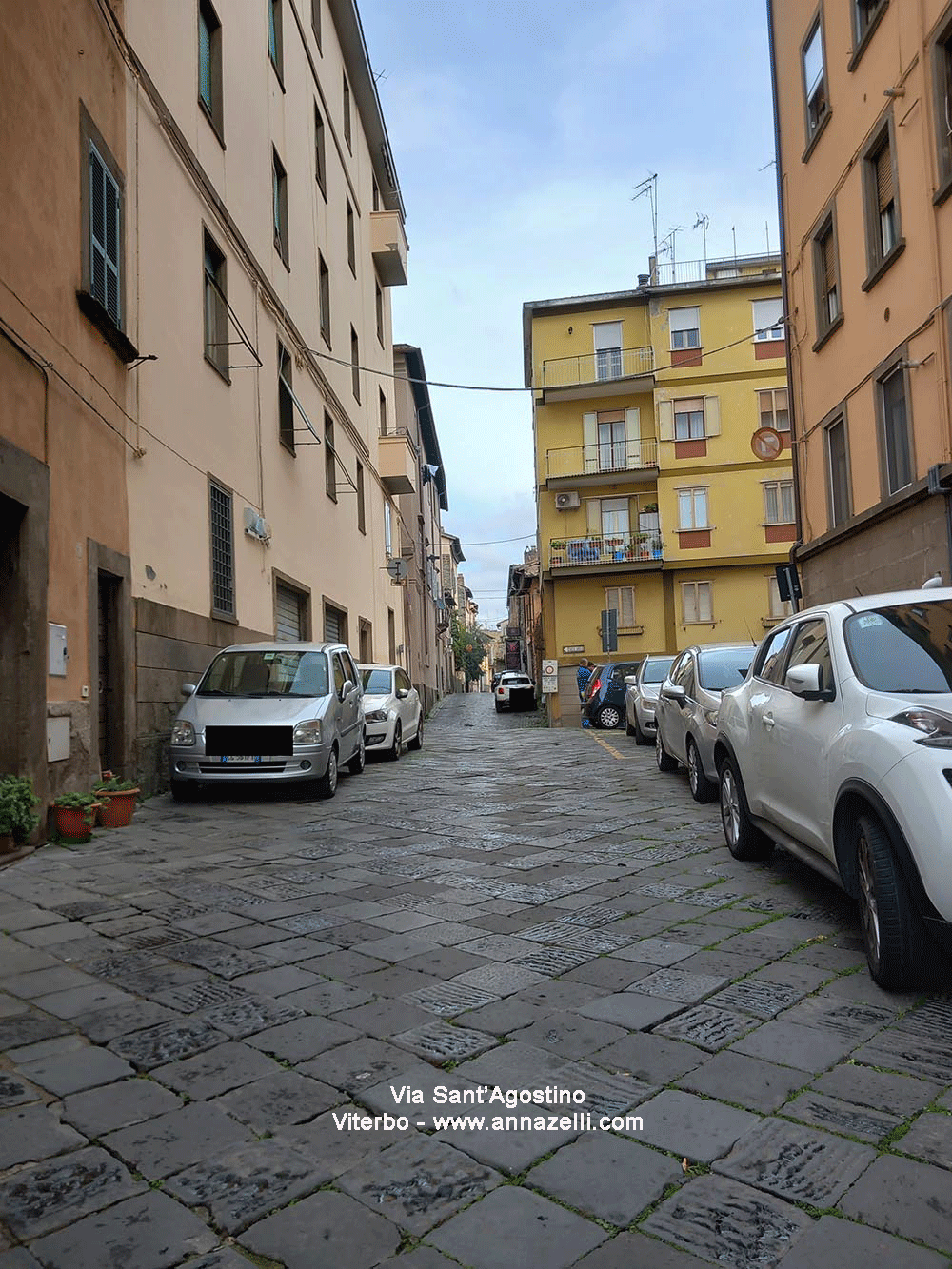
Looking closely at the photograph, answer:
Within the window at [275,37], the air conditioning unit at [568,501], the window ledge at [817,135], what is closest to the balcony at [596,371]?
the air conditioning unit at [568,501]

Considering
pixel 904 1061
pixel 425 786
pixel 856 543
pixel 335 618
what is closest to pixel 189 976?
pixel 904 1061

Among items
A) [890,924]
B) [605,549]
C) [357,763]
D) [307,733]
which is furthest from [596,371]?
[890,924]

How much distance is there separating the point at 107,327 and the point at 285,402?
7.75 meters

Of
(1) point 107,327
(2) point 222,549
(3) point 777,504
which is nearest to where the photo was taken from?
(1) point 107,327

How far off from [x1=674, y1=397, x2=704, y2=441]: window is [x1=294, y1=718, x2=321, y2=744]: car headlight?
25.0 m

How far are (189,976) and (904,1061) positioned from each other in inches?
107

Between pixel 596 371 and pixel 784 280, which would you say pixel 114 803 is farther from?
pixel 596 371

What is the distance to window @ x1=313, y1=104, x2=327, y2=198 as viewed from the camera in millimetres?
19984

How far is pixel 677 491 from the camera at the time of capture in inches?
1278

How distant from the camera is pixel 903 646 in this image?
4.56 metres

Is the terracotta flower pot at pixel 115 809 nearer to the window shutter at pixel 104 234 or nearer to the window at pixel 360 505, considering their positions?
the window shutter at pixel 104 234

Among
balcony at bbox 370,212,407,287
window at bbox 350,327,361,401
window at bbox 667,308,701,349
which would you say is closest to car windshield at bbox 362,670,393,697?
window at bbox 350,327,361,401

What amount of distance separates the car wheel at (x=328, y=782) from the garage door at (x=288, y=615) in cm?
584

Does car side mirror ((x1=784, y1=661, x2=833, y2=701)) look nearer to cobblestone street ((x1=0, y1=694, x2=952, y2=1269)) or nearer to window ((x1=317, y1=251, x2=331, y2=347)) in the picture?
cobblestone street ((x1=0, y1=694, x2=952, y2=1269))
